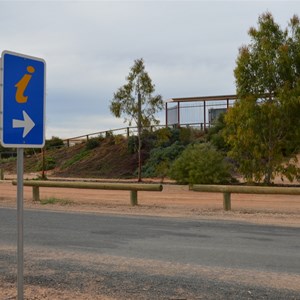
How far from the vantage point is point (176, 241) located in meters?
9.84

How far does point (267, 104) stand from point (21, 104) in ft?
68.2

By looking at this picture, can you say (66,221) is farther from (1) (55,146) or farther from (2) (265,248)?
(1) (55,146)

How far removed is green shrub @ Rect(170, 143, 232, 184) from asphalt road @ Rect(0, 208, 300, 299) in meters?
11.5

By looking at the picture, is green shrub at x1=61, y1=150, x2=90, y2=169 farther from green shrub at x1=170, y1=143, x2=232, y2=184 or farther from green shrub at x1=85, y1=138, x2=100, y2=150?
green shrub at x1=170, y1=143, x2=232, y2=184

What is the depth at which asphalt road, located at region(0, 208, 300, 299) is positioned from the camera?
776cm

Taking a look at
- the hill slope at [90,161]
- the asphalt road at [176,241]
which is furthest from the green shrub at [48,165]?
the asphalt road at [176,241]

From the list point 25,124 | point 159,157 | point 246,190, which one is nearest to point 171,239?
point 246,190

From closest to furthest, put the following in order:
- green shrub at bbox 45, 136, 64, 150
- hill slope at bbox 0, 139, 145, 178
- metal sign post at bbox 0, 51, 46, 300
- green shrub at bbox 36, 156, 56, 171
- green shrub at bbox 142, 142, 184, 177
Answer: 1. metal sign post at bbox 0, 51, 46, 300
2. green shrub at bbox 142, 142, 184, 177
3. hill slope at bbox 0, 139, 145, 178
4. green shrub at bbox 36, 156, 56, 171
5. green shrub at bbox 45, 136, 64, 150

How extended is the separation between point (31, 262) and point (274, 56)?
62.9ft

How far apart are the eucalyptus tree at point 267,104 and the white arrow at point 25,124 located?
66.6 ft

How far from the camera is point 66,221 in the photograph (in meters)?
13.0

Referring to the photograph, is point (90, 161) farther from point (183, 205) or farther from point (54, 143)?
point (183, 205)

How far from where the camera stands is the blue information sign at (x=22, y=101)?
405cm

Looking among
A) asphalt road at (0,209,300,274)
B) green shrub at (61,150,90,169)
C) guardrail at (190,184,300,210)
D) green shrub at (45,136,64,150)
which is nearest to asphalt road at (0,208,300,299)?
asphalt road at (0,209,300,274)
